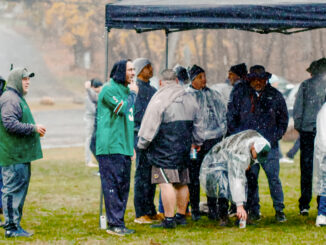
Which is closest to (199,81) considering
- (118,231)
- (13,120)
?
(118,231)

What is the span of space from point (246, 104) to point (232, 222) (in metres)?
1.40

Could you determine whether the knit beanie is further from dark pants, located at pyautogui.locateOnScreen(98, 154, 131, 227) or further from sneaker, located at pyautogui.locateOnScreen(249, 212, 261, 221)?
sneaker, located at pyautogui.locateOnScreen(249, 212, 261, 221)

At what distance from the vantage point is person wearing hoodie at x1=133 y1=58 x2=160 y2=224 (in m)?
8.38

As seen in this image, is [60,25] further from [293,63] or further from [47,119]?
[293,63]

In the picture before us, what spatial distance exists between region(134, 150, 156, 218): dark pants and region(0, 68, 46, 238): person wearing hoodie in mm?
1425

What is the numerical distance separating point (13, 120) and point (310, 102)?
12.0 feet

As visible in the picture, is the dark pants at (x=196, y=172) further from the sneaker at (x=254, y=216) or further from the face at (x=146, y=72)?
the face at (x=146, y=72)

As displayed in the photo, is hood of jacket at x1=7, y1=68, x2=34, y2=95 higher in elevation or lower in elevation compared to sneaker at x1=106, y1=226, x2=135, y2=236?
higher

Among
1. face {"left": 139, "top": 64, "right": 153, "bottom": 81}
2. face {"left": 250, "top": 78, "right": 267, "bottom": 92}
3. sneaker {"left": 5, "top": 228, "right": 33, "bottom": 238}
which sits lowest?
sneaker {"left": 5, "top": 228, "right": 33, "bottom": 238}

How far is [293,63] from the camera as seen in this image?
3347cm

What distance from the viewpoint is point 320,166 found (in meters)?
7.75

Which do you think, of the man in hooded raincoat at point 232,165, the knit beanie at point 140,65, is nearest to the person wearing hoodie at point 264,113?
the man in hooded raincoat at point 232,165

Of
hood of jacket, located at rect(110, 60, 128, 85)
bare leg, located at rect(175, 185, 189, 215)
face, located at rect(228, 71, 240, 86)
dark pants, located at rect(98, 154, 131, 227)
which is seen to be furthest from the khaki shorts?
face, located at rect(228, 71, 240, 86)

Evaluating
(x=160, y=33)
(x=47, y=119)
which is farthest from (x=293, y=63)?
(x=47, y=119)
